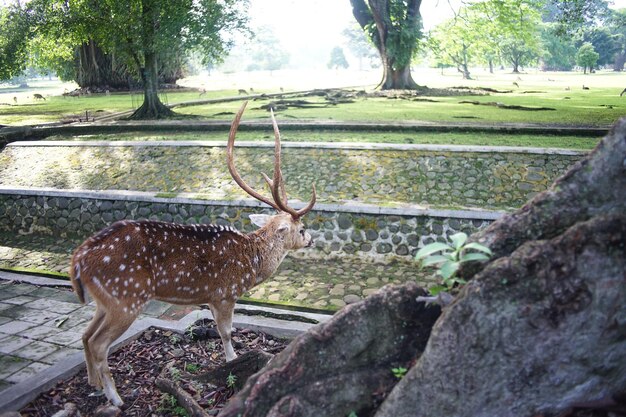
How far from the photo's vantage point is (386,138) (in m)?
12.2

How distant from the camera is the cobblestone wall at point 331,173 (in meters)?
9.43

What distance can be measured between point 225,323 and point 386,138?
7.91 m

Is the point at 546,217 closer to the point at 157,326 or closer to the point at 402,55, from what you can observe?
the point at 157,326

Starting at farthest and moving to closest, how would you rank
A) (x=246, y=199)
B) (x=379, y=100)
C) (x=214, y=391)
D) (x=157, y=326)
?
1. (x=379, y=100)
2. (x=246, y=199)
3. (x=157, y=326)
4. (x=214, y=391)

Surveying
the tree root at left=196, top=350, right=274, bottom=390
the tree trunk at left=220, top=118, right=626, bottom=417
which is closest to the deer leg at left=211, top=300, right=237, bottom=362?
the tree root at left=196, top=350, right=274, bottom=390

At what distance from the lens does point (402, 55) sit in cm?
2562

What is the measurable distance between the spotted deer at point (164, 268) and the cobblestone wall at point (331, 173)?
3.85 meters

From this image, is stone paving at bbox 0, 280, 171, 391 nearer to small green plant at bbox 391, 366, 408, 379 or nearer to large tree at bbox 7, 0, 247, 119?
small green plant at bbox 391, 366, 408, 379

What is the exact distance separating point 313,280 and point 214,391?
3.71 metres

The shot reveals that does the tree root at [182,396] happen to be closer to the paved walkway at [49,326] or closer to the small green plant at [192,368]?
the small green plant at [192,368]

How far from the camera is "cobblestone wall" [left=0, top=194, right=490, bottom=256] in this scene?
28.9 feet

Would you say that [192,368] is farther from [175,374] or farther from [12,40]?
[12,40]

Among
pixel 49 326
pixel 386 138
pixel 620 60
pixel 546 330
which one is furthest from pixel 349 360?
pixel 620 60

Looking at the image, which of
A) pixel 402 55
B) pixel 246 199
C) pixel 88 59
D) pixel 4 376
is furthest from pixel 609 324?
pixel 88 59
